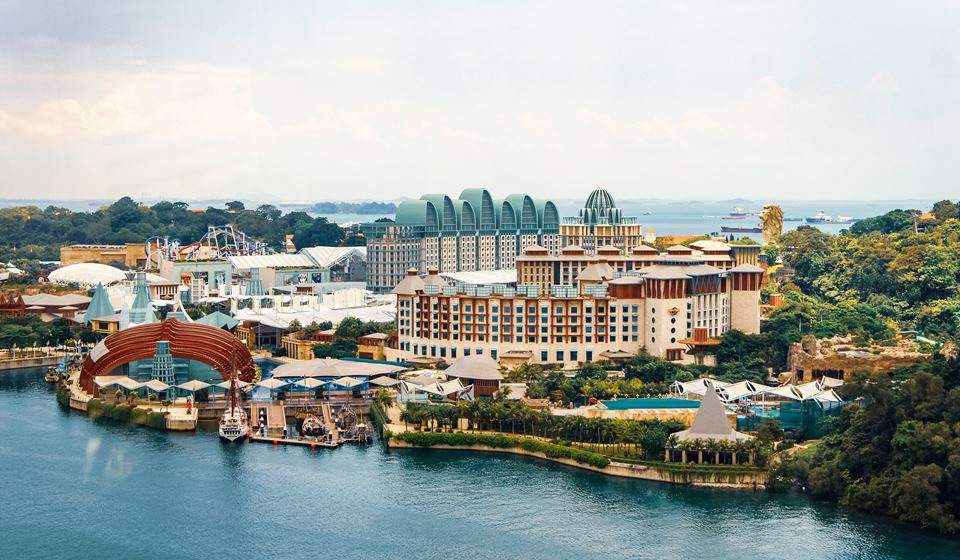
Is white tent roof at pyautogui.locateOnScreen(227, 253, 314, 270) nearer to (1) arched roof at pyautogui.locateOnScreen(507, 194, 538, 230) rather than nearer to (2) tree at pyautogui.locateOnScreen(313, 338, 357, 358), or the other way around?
(1) arched roof at pyautogui.locateOnScreen(507, 194, 538, 230)

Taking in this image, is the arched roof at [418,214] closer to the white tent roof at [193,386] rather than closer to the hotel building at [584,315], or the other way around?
the hotel building at [584,315]

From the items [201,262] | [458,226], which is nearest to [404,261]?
[458,226]

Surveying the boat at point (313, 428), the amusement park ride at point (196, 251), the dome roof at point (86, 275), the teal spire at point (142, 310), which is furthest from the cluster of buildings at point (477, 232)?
the boat at point (313, 428)

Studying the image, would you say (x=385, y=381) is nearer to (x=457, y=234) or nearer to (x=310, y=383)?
(x=310, y=383)

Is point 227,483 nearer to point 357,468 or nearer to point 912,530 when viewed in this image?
point 357,468

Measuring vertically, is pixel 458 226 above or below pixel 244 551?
above
